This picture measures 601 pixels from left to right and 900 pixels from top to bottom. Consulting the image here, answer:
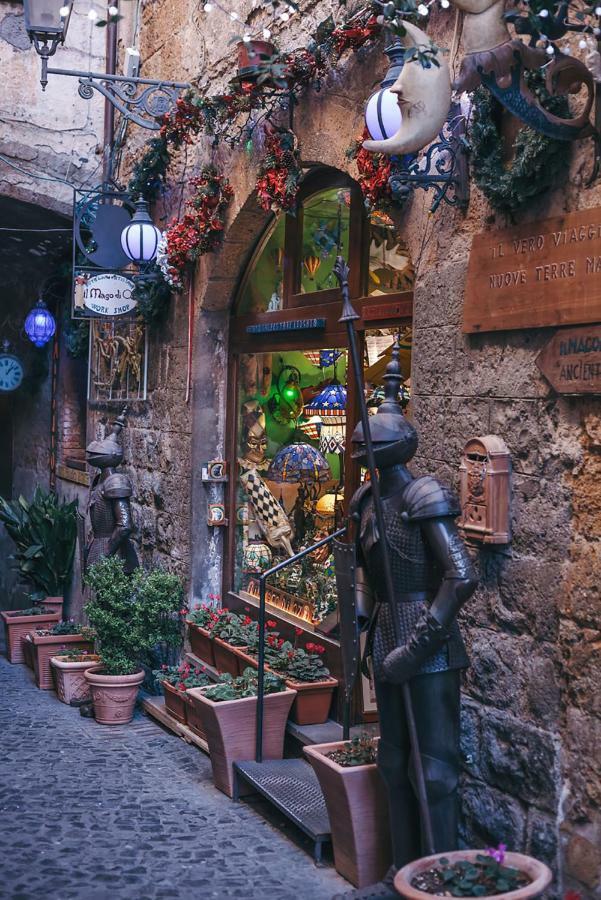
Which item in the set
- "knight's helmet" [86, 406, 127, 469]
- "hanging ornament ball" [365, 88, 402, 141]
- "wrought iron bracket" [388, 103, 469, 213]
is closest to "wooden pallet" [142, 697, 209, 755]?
"knight's helmet" [86, 406, 127, 469]

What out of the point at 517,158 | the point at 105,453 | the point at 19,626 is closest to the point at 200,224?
the point at 105,453

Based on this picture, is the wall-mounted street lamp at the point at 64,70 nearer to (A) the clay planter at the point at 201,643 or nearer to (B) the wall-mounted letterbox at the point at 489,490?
(A) the clay planter at the point at 201,643

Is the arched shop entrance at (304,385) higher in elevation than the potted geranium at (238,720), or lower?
higher

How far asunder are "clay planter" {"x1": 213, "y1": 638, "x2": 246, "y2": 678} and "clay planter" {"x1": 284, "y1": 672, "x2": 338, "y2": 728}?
24.0 inches

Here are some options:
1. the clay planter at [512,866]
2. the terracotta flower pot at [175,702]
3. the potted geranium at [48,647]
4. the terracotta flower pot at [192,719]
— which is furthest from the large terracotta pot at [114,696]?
the clay planter at [512,866]

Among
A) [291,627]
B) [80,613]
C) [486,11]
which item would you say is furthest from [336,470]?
[80,613]

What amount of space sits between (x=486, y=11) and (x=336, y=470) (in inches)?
120

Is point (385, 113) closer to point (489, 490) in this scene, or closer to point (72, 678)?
point (489, 490)

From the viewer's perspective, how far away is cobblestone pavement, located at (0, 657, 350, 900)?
186 inches

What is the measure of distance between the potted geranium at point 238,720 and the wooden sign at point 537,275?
7.98 feet

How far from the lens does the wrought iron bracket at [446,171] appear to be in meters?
4.64

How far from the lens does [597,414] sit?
12.9ft

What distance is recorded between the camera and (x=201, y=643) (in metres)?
7.32

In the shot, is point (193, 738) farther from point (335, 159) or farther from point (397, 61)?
point (397, 61)
